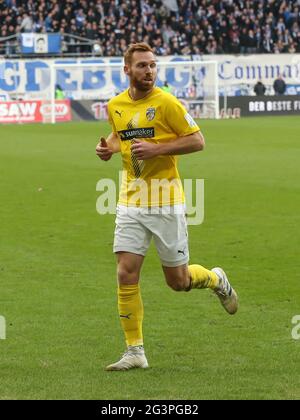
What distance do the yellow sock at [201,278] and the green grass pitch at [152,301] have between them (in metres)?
0.43

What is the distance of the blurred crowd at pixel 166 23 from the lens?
50625 millimetres

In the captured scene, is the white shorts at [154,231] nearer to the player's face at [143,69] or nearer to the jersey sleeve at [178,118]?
the jersey sleeve at [178,118]

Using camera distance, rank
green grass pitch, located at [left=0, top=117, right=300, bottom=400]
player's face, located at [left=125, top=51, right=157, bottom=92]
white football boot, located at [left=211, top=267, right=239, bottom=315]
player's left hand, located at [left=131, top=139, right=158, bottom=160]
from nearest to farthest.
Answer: green grass pitch, located at [left=0, top=117, right=300, bottom=400], player's left hand, located at [left=131, top=139, right=158, bottom=160], player's face, located at [left=125, top=51, right=157, bottom=92], white football boot, located at [left=211, top=267, right=239, bottom=315]

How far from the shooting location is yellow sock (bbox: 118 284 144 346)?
720 centimetres

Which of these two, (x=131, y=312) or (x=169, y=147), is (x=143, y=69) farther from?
(x=131, y=312)

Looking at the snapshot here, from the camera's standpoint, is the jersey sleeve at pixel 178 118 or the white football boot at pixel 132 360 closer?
the white football boot at pixel 132 360

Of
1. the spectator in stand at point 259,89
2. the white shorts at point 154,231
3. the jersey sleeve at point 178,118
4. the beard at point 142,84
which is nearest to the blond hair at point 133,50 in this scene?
the beard at point 142,84

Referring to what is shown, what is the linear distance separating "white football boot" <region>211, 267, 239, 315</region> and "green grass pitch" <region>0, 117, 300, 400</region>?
0.73ft

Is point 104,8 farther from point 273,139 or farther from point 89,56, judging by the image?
point 273,139

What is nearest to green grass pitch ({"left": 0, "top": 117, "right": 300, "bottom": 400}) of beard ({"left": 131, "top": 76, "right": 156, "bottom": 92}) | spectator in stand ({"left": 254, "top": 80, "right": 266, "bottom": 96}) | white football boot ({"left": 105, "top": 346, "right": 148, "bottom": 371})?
white football boot ({"left": 105, "top": 346, "right": 148, "bottom": 371})

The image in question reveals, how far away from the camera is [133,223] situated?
23.8 ft

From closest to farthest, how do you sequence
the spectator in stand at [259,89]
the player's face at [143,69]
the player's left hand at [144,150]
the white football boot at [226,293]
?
the player's left hand at [144,150], the player's face at [143,69], the white football boot at [226,293], the spectator in stand at [259,89]

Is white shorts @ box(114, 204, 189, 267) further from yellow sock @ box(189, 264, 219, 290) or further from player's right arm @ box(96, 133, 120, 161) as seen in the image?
player's right arm @ box(96, 133, 120, 161)
